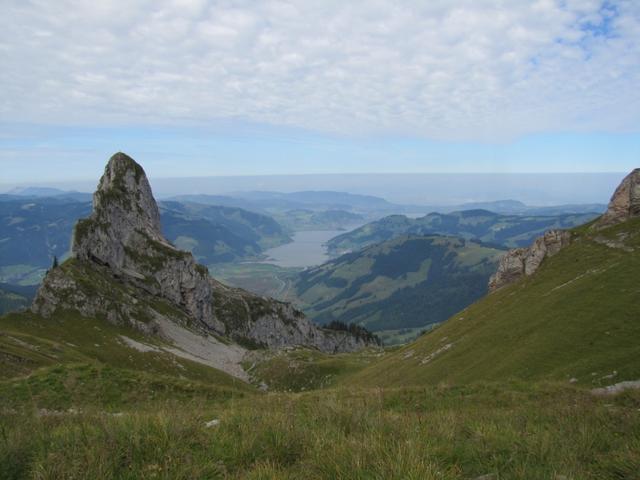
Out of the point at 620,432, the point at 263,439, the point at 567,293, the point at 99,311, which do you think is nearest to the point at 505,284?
the point at 567,293

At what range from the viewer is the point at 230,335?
138 m

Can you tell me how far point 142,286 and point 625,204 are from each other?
108872mm

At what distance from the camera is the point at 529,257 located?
2255 inches

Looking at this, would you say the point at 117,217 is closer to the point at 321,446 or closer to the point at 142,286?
the point at 142,286

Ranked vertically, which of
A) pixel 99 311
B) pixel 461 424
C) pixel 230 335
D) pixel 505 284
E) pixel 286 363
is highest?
pixel 461 424

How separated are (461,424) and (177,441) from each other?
6.63 meters

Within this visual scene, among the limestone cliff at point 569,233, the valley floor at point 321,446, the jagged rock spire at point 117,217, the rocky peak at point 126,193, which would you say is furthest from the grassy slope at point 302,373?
the rocky peak at point 126,193

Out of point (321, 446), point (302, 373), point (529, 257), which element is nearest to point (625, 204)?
point (529, 257)

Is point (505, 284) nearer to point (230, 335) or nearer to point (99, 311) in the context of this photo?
point (99, 311)

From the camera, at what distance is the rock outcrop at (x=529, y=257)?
5459 centimetres

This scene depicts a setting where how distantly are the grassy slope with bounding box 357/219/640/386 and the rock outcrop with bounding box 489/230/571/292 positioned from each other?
2.07 meters

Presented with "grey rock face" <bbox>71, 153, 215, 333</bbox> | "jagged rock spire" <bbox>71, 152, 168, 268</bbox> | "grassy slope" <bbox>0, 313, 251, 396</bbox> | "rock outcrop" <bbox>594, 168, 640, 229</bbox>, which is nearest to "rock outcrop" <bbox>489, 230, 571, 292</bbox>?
"rock outcrop" <bbox>594, 168, 640, 229</bbox>

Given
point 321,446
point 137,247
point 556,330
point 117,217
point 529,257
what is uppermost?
point 321,446

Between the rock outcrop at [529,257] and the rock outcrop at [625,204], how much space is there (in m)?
4.74
